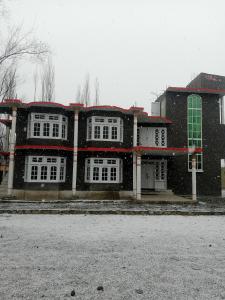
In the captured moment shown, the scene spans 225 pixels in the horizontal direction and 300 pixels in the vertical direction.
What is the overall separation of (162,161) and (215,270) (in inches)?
642

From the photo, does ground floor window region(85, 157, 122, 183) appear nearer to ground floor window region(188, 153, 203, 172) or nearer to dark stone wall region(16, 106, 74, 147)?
dark stone wall region(16, 106, 74, 147)

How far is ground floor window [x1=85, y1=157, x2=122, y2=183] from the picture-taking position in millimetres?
17938

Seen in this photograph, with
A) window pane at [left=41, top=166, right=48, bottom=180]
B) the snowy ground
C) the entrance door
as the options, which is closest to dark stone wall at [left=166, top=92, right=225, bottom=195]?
the entrance door

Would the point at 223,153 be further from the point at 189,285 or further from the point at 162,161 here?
the point at 189,285

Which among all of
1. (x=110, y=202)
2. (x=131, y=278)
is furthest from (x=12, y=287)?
(x=110, y=202)

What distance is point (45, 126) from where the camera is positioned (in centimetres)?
1800

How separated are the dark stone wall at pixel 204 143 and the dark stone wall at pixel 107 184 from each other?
161 inches

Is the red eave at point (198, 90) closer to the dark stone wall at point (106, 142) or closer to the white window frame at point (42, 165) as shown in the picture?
the dark stone wall at point (106, 142)

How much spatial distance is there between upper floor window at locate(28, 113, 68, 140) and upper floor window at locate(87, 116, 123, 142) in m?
2.47

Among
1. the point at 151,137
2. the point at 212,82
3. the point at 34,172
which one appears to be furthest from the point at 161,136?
the point at 34,172

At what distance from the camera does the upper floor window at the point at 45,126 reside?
1781 centimetres

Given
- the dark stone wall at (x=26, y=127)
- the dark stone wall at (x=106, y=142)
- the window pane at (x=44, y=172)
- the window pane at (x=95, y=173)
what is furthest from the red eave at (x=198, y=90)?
the window pane at (x=44, y=172)

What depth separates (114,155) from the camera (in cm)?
1816

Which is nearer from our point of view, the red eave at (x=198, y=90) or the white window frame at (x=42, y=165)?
the white window frame at (x=42, y=165)
